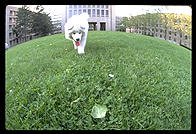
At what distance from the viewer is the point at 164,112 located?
0.87m

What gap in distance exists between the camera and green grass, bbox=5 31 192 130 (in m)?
0.83

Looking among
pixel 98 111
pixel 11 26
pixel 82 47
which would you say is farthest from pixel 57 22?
pixel 98 111

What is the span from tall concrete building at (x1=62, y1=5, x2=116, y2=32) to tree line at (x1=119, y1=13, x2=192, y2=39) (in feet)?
0.23

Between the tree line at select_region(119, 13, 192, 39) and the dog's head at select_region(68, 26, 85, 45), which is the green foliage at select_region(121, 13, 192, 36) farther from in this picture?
the dog's head at select_region(68, 26, 85, 45)

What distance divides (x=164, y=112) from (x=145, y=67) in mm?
412

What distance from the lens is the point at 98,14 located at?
2.84 ft

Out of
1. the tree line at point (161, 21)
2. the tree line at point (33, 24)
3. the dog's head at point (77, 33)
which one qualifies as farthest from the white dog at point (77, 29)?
the tree line at point (161, 21)

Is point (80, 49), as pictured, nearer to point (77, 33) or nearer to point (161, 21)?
point (77, 33)

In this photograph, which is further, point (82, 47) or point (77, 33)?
point (82, 47)

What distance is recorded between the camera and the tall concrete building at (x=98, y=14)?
0.81 metres

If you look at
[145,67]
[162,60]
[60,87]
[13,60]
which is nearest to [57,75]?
[60,87]

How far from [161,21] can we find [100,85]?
1.62 ft

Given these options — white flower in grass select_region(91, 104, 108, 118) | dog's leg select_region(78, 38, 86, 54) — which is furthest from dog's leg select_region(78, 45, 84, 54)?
white flower in grass select_region(91, 104, 108, 118)
